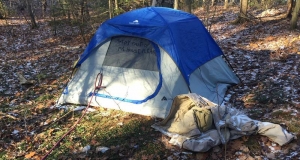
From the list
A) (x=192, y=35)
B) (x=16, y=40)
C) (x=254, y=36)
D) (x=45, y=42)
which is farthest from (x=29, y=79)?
(x=254, y=36)

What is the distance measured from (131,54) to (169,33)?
908mm

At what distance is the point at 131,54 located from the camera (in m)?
5.46

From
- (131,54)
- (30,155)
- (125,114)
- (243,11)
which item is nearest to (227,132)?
(125,114)

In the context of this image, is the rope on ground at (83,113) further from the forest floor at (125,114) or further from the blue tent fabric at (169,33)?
the blue tent fabric at (169,33)

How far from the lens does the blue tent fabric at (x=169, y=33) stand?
512 centimetres

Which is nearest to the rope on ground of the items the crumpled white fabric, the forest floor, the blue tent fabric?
the forest floor

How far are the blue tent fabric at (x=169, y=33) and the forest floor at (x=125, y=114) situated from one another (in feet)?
3.79

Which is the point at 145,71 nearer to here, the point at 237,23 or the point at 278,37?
the point at 278,37

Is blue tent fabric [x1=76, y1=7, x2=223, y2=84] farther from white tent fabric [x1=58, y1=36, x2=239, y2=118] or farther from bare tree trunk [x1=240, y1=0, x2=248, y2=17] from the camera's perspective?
bare tree trunk [x1=240, y1=0, x2=248, y2=17]

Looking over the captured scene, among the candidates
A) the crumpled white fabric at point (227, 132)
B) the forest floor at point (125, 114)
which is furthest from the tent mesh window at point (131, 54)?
the crumpled white fabric at point (227, 132)

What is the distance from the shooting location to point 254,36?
35.1 ft

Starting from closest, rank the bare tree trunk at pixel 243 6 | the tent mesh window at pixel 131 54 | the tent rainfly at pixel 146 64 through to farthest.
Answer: the tent rainfly at pixel 146 64
the tent mesh window at pixel 131 54
the bare tree trunk at pixel 243 6

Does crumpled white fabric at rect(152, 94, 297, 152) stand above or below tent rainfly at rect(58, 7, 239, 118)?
below

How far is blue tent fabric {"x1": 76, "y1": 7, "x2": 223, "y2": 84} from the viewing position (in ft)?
16.8
